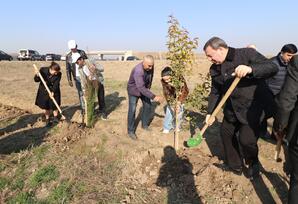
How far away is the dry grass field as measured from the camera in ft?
16.0

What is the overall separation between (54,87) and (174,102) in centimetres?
343

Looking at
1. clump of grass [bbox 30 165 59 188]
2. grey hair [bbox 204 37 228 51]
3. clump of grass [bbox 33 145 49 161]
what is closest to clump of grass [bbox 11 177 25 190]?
clump of grass [bbox 30 165 59 188]

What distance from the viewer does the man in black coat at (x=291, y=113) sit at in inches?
129

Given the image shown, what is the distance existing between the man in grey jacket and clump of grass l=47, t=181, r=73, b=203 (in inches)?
81.3

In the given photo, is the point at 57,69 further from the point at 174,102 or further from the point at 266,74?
the point at 266,74

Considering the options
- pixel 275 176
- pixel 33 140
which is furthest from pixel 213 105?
pixel 33 140

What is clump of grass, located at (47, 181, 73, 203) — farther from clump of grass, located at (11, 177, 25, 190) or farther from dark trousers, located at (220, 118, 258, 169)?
dark trousers, located at (220, 118, 258, 169)

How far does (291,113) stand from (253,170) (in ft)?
5.61

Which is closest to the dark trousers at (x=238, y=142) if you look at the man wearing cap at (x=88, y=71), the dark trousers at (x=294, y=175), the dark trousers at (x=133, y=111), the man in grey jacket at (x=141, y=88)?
the dark trousers at (x=294, y=175)

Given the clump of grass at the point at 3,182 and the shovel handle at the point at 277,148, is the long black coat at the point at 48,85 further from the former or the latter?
the shovel handle at the point at 277,148

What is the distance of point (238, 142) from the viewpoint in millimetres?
4973

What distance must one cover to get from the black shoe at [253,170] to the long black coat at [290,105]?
1480 millimetres

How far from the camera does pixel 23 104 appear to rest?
10773 millimetres

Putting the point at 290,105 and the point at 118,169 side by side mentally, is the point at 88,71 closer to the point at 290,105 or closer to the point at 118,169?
the point at 118,169
